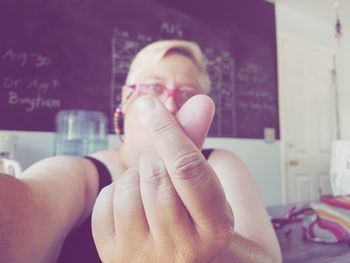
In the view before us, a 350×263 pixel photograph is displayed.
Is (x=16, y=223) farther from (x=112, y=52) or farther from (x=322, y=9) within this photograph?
(x=322, y=9)

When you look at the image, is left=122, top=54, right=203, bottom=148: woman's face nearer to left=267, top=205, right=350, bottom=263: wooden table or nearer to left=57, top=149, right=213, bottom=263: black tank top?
left=57, top=149, right=213, bottom=263: black tank top

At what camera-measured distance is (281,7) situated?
6.24 feet

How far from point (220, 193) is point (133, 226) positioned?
0.06 meters

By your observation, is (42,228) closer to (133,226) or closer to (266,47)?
(133,226)

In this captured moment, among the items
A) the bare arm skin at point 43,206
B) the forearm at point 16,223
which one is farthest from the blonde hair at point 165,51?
the forearm at point 16,223

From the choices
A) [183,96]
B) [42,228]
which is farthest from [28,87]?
[42,228]

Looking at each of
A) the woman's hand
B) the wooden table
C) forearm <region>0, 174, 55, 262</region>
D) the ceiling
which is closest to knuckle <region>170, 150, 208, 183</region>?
the woman's hand

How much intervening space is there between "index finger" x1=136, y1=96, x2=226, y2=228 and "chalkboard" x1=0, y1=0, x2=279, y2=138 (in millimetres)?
1101

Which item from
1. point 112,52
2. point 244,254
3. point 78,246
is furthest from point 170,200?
point 112,52

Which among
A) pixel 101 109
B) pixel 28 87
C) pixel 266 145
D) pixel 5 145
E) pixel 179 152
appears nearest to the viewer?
pixel 179 152

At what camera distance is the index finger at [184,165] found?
0.58 feet

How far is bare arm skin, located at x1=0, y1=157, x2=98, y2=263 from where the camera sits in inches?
8.5

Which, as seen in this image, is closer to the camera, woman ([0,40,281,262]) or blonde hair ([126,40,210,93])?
woman ([0,40,281,262])

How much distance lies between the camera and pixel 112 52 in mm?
1329
